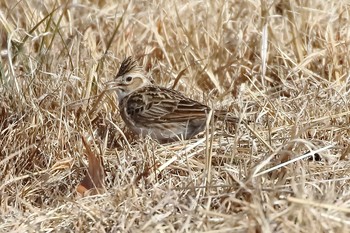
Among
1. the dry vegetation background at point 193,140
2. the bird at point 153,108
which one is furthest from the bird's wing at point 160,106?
the dry vegetation background at point 193,140

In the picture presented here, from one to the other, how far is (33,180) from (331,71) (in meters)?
2.68

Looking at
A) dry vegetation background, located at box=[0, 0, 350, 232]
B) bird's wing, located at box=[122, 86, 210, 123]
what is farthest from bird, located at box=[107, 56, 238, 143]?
dry vegetation background, located at box=[0, 0, 350, 232]

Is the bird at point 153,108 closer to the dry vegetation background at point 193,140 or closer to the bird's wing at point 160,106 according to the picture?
the bird's wing at point 160,106

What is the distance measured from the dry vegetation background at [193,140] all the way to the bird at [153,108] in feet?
0.46

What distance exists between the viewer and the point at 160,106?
7.15 meters

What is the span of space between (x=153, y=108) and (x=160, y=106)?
0.09 m

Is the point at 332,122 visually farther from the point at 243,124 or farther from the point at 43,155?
the point at 43,155

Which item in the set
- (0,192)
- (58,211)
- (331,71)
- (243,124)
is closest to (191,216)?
(58,211)

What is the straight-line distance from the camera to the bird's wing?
6.77 meters

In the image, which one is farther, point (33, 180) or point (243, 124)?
point (243, 124)

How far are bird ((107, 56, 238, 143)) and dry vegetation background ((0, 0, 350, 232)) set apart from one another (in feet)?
0.46

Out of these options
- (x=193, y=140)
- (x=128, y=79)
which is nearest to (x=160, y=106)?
(x=128, y=79)

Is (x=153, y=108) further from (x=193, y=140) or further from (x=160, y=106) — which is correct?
(x=193, y=140)

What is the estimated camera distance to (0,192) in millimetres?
5414
